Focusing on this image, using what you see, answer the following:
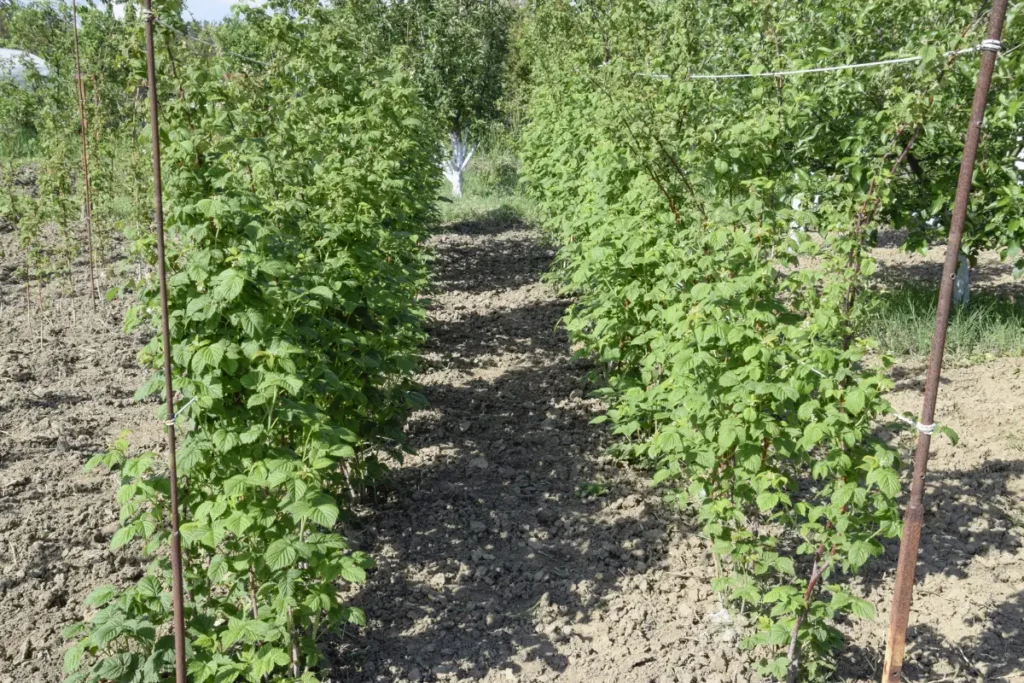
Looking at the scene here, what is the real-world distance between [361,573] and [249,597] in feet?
2.23

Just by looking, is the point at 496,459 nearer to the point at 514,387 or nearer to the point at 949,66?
the point at 514,387

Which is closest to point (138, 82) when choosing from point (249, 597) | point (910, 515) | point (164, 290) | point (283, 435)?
point (164, 290)

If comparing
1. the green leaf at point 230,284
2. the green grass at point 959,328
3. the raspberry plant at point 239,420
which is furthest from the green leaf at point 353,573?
the green grass at point 959,328

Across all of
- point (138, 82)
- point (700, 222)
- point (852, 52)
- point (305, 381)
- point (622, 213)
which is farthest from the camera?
point (852, 52)

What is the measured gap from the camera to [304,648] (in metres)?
2.89

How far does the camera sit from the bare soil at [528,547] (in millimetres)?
3221

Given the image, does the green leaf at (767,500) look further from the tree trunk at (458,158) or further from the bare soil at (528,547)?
the tree trunk at (458,158)

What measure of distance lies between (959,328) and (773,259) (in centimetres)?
372

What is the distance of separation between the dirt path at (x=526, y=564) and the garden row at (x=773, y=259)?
25 centimetres

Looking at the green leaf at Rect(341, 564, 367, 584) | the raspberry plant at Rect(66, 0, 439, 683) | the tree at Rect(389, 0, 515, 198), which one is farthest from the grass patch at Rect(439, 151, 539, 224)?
the green leaf at Rect(341, 564, 367, 584)

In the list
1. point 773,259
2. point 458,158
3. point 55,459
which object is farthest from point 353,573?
point 458,158

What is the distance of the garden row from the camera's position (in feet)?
9.29

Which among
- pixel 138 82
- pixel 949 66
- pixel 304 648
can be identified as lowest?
pixel 304 648

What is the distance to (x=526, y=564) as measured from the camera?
3.83 m
